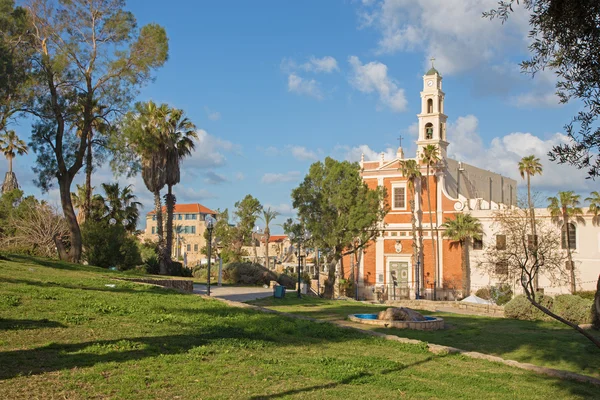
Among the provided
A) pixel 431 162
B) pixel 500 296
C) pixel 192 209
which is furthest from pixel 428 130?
pixel 192 209

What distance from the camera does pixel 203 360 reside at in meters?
10.1

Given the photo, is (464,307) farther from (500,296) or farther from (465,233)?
(465,233)

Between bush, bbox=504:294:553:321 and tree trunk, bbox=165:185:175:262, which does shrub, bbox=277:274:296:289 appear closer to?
tree trunk, bbox=165:185:175:262

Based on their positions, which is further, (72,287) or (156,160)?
(156,160)

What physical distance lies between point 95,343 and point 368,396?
14.5 feet

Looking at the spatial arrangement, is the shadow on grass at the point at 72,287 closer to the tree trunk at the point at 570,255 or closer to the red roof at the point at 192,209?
the tree trunk at the point at 570,255

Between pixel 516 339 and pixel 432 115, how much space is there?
38534mm

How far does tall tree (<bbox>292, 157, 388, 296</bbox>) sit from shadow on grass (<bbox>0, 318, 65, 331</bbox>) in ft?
101

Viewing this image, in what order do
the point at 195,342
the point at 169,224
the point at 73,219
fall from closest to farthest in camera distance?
the point at 195,342, the point at 73,219, the point at 169,224

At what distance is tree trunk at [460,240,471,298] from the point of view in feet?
162

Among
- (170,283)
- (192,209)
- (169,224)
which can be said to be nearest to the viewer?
(170,283)

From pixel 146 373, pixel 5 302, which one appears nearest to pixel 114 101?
pixel 5 302

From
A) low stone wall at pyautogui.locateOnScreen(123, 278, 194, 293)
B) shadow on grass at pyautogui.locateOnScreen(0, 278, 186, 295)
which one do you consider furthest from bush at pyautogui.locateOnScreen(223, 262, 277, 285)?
shadow on grass at pyautogui.locateOnScreen(0, 278, 186, 295)

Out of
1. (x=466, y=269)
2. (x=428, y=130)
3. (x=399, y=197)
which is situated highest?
(x=428, y=130)
